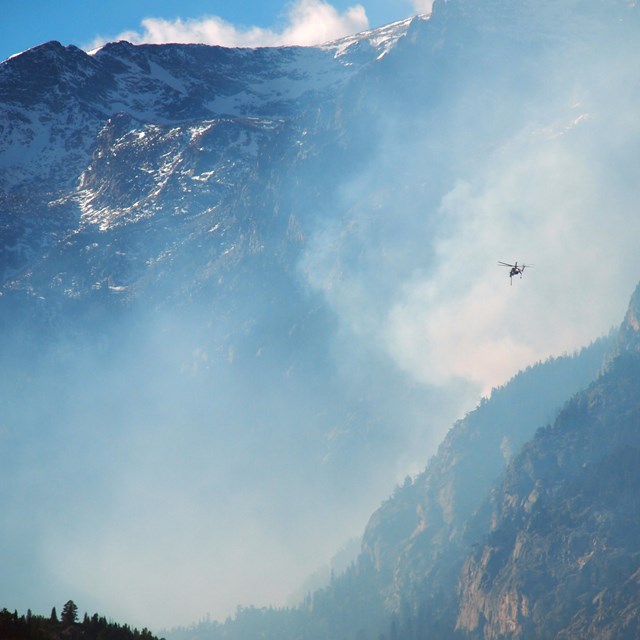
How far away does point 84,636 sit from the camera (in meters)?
195

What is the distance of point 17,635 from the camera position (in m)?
176

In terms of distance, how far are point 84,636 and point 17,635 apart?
2086cm

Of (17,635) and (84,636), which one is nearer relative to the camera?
(17,635)
